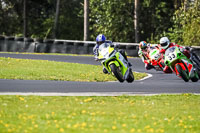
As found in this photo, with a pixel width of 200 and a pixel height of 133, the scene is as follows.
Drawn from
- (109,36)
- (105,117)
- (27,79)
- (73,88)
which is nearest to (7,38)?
(109,36)

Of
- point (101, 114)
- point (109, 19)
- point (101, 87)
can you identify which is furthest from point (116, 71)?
point (109, 19)

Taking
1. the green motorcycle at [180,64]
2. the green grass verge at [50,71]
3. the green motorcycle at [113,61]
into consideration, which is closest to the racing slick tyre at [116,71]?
the green motorcycle at [113,61]

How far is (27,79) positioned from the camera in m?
19.2

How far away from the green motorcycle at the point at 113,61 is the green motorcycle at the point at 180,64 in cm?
137

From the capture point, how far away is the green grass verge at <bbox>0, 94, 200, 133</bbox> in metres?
9.70

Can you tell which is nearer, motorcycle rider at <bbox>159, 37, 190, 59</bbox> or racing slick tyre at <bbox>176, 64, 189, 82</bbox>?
racing slick tyre at <bbox>176, 64, 189, 82</bbox>

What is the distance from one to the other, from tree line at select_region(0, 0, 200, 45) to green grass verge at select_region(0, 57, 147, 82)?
35.7 ft

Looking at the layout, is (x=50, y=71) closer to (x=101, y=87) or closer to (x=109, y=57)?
(x=101, y=87)

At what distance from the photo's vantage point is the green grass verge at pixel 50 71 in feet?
65.5

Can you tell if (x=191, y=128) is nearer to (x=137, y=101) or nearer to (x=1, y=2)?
(x=137, y=101)

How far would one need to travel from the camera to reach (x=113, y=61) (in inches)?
636

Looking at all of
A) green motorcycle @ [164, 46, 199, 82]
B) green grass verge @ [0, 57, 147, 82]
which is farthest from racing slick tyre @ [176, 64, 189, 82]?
green grass verge @ [0, 57, 147, 82]


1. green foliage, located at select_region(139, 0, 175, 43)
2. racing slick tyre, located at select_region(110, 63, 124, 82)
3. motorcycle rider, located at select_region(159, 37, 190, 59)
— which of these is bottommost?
racing slick tyre, located at select_region(110, 63, 124, 82)

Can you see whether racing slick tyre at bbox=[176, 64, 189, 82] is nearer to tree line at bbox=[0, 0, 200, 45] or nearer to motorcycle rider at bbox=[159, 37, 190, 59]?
motorcycle rider at bbox=[159, 37, 190, 59]
